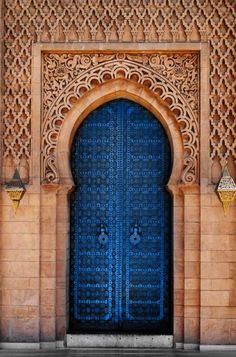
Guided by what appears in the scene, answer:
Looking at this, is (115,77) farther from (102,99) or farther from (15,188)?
(15,188)

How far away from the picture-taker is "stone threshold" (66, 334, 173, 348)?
6773mm

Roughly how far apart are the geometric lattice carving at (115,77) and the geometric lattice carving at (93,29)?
0.68 ft

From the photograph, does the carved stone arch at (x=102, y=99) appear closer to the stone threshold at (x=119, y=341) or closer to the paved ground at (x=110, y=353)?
the stone threshold at (x=119, y=341)

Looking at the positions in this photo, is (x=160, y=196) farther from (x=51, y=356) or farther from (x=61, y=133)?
(x=51, y=356)

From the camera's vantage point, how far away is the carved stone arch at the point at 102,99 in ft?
22.3

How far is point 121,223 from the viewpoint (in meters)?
7.09

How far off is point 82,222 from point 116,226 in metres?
0.44

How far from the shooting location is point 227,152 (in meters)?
6.72

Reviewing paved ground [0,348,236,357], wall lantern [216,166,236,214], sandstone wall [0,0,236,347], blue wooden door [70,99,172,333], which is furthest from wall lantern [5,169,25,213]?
wall lantern [216,166,236,214]

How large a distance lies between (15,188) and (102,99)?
1.56 metres

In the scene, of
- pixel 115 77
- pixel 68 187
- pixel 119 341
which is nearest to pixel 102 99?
pixel 115 77

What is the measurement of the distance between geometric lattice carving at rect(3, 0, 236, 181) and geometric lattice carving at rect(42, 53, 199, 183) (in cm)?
21

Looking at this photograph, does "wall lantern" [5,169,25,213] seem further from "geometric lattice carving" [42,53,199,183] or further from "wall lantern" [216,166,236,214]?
"wall lantern" [216,166,236,214]

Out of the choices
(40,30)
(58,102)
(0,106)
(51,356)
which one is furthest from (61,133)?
(51,356)
